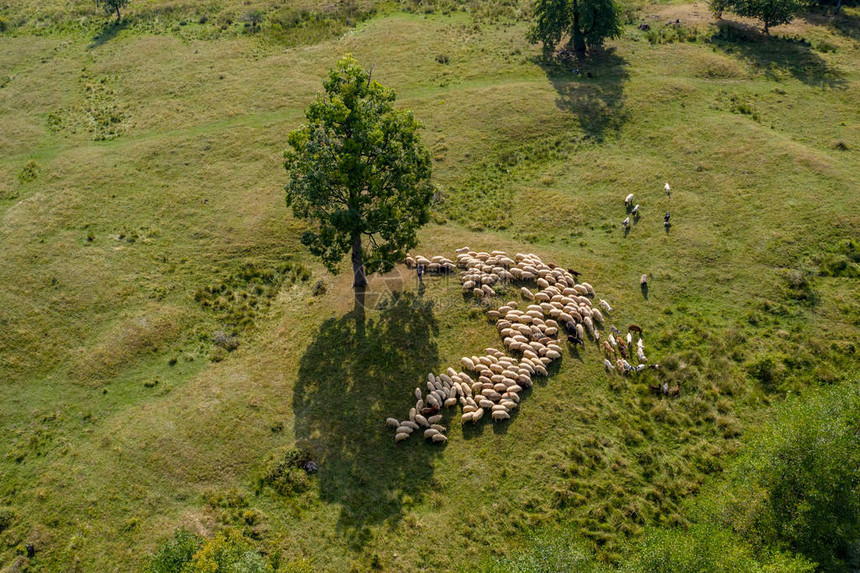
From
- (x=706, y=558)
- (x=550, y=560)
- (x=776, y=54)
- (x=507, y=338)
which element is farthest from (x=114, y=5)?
(x=706, y=558)

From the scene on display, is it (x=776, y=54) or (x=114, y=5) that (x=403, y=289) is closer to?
(x=776, y=54)

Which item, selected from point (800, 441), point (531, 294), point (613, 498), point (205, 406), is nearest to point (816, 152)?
point (531, 294)

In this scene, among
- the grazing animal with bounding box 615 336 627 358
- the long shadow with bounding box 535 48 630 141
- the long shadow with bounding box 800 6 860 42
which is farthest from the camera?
the long shadow with bounding box 800 6 860 42

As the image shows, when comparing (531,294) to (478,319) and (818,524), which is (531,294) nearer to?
(478,319)

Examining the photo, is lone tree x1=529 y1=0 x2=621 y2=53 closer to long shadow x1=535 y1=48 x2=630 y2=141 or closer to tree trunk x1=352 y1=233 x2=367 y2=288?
long shadow x1=535 y1=48 x2=630 y2=141

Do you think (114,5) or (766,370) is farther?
(114,5)

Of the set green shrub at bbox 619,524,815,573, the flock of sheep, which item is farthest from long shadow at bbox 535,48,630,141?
green shrub at bbox 619,524,815,573
